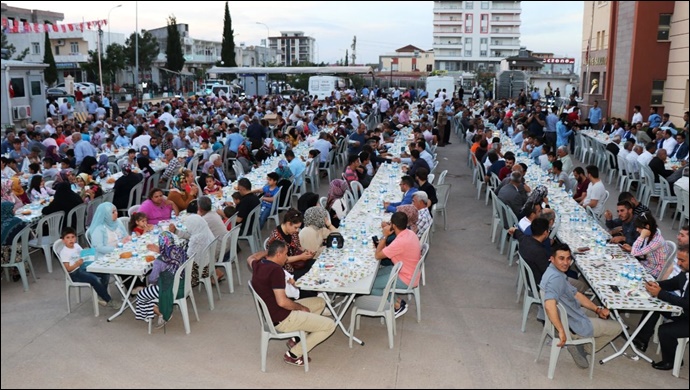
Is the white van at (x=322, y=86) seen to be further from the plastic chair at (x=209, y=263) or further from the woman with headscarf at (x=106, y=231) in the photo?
the plastic chair at (x=209, y=263)

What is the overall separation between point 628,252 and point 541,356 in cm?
187

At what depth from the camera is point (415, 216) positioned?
24.2 ft

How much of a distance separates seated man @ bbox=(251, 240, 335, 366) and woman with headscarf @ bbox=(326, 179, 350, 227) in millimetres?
2910

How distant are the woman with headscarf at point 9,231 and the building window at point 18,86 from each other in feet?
56.2

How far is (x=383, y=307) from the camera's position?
6.10m

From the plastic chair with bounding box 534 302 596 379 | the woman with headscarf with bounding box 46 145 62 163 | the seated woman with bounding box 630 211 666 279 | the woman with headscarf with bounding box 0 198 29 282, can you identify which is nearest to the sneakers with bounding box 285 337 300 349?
the plastic chair with bounding box 534 302 596 379

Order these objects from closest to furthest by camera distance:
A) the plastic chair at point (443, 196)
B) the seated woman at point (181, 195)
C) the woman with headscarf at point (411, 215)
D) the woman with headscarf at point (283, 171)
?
the woman with headscarf at point (411, 215) → the seated woman at point (181, 195) → the plastic chair at point (443, 196) → the woman with headscarf at point (283, 171)

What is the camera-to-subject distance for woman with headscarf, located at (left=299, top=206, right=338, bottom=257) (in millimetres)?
7004

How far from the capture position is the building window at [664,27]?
68.2 ft

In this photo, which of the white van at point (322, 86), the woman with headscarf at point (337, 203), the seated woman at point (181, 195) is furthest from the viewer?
the white van at point (322, 86)

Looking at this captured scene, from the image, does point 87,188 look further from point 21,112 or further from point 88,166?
point 21,112

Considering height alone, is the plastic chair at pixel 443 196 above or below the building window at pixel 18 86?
below

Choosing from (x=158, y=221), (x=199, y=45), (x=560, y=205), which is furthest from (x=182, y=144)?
(x=199, y=45)

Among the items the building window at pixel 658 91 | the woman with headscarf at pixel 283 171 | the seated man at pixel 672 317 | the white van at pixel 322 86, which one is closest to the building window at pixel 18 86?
the white van at pixel 322 86
